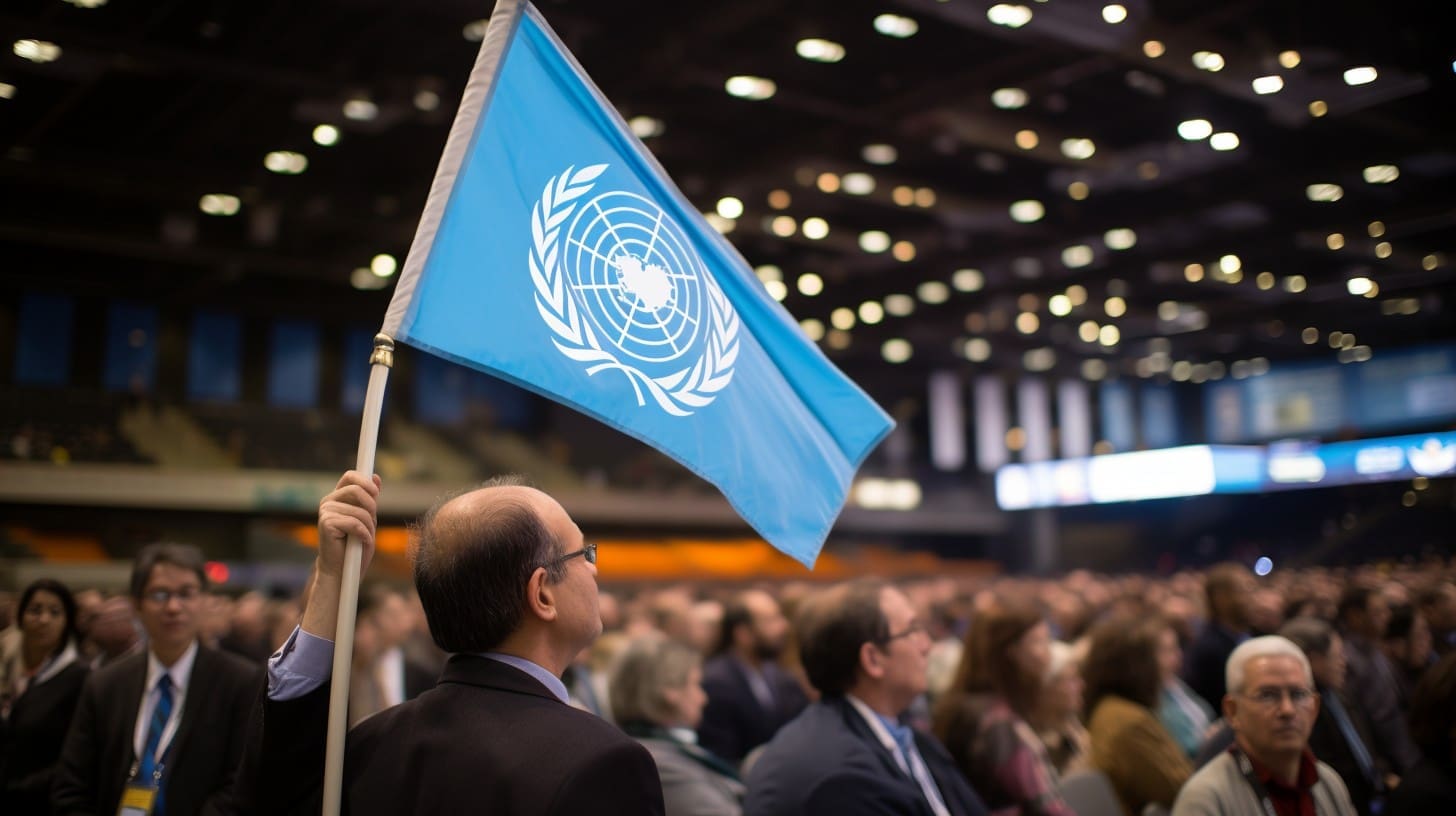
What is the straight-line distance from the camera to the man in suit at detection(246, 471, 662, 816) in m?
1.66

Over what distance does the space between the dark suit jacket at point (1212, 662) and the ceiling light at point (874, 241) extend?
11888mm

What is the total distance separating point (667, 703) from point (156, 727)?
159 cm

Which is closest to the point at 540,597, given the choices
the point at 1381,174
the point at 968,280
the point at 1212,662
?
the point at 1212,662

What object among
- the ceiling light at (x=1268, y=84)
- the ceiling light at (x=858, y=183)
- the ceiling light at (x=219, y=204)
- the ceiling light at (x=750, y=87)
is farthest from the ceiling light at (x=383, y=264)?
the ceiling light at (x=1268, y=84)

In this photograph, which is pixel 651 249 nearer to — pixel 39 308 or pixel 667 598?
pixel 667 598

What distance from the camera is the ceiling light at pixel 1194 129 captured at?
12531mm

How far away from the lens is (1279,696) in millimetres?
3256

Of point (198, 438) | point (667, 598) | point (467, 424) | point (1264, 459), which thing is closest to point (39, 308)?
point (198, 438)

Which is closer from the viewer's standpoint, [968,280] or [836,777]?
[836,777]

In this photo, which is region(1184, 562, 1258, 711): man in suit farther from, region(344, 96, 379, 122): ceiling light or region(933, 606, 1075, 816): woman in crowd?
region(344, 96, 379, 122): ceiling light

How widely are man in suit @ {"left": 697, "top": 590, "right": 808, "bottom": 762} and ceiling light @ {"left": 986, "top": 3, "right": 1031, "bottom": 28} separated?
5872mm

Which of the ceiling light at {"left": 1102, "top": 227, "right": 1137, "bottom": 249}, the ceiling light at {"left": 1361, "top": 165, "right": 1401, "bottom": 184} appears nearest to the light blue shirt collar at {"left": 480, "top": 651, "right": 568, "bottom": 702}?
the ceiling light at {"left": 1361, "top": 165, "right": 1401, "bottom": 184}

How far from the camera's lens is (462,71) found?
1158 cm

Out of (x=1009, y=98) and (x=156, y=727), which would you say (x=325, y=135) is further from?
(x=156, y=727)
